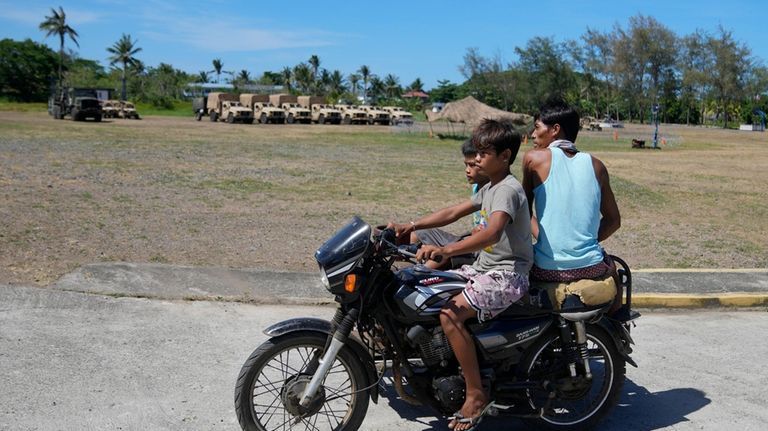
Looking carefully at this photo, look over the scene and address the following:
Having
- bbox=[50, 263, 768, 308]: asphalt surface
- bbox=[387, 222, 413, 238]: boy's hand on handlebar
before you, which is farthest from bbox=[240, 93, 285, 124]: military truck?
bbox=[387, 222, 413, 238]: boy's hand on handlebar

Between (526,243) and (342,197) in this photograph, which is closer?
(526,243)

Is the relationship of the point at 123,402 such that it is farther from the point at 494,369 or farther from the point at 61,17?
the point at 61,17

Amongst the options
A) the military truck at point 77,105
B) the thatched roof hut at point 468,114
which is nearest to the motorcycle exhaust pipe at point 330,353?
the thatched roof hut at point 468,114

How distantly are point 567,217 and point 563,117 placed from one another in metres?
0.66

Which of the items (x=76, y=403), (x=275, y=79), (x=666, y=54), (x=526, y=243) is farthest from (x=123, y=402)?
(x=275, y=79)

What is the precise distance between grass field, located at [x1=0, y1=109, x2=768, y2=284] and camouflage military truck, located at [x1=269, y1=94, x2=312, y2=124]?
3194cm

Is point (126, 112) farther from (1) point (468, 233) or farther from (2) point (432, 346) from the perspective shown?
(2) point (432, 346)

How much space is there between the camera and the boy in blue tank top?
182 inches

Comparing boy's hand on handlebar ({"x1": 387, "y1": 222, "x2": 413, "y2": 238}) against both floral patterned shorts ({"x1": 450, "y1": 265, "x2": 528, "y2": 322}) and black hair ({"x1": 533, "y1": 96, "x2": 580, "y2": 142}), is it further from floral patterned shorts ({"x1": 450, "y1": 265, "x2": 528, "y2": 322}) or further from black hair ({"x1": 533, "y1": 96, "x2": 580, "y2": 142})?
black hair ({"x1": 533, "y1": 96, "x2": 580, "y2": 142})

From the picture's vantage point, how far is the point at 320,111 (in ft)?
194

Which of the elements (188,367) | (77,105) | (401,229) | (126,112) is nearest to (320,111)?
(126,112)

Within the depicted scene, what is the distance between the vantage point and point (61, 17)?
308 feet

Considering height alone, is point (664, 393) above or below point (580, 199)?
below

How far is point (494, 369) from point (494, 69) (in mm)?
63816
